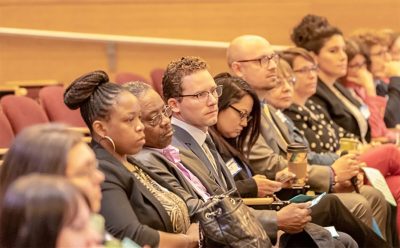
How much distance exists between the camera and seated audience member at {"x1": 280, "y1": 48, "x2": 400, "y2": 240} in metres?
5.09

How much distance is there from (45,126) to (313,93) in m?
3.39

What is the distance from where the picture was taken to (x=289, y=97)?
503cm

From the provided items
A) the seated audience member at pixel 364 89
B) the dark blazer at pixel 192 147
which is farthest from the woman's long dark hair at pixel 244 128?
the seated audience member at pixel 364 89

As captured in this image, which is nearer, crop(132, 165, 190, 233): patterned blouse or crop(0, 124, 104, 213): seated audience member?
crop(0, 124, 104, 213): seated audience member

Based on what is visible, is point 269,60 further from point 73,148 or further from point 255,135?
point 73,148

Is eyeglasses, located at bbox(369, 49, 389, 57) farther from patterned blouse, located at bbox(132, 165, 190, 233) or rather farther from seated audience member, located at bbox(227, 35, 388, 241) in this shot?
patterned blouse, located at bbox(132, 165, 190, 233)

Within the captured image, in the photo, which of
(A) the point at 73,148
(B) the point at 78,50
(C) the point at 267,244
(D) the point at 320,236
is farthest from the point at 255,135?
(B) the point at 78,50

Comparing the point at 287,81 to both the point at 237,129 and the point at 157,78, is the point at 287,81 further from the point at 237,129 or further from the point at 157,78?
the point at 157,78

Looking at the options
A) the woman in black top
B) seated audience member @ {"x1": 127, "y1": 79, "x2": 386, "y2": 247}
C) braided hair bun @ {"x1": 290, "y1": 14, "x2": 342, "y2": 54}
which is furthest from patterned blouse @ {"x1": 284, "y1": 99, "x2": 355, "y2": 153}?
seated audience member @ {"x1": 127, "y1": 79, "x2": 386, "y2": 247}

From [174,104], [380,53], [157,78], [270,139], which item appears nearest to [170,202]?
[174,104]

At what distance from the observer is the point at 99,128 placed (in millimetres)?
3188

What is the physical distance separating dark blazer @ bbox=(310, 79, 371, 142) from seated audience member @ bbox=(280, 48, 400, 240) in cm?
15

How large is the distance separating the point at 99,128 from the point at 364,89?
11.9 feet

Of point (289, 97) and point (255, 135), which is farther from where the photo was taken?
point (289, 97)
